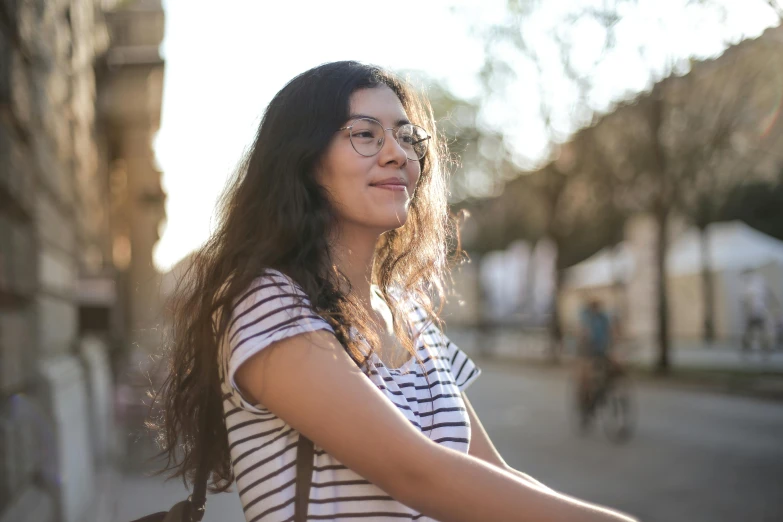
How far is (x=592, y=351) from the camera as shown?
11.6 metres

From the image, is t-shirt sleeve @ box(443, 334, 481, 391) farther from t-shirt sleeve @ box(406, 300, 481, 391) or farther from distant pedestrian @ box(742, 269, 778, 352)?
distant pedestrian @ box(742, 269, 778, 352)

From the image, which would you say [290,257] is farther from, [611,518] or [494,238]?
[494,238]

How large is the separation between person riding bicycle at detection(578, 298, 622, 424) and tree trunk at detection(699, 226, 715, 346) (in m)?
16.2

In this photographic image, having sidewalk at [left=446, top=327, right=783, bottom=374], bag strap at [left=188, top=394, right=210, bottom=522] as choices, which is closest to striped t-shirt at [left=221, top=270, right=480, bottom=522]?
bag strap at [left=188, top=394, right=210, bottom=522]

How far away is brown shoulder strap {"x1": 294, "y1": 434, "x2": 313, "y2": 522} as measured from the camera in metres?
1.58

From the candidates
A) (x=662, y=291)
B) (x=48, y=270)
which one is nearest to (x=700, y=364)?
(x=662, y=291)

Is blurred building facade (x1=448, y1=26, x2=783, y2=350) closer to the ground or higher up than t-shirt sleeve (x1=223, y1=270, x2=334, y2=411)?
higher up

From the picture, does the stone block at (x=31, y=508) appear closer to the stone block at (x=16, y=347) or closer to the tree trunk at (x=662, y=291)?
the stone block at (x=16, y=347)

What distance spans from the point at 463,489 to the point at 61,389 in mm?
4155

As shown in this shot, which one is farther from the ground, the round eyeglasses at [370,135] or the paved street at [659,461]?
the round eyeglasses at [370,135]

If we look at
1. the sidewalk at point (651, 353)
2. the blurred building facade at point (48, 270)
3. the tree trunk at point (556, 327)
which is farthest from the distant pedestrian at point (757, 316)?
the blurred building facade at point (48, 270)

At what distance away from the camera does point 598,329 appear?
38.2ft

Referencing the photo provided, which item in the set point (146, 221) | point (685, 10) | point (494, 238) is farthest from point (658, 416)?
point (494, 238)

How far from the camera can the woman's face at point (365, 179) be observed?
6.08 ft
